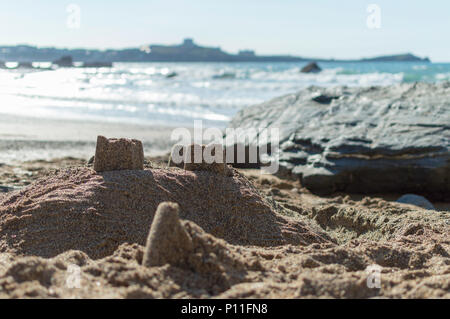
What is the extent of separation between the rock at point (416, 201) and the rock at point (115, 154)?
10.3 feet

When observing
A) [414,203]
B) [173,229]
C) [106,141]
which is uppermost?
[106,141]

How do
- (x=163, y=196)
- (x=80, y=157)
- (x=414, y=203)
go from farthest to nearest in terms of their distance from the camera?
(x=80, y=157) < (x=414, y=203) < (x=163, y=196)

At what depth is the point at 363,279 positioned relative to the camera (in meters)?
2.12

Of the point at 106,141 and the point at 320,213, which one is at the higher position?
the point at 106,141

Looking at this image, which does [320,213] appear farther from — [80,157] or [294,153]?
[80,157]

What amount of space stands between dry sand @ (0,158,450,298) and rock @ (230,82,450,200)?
1.40 metres

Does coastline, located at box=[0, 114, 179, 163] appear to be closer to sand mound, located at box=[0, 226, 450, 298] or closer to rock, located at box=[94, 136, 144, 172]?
rock, located at box=[94, 136, 144, 172]

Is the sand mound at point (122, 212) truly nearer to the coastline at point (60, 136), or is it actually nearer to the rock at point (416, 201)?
the rock at point (416, 201)

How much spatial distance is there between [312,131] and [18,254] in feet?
15.1

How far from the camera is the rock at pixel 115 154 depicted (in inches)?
127

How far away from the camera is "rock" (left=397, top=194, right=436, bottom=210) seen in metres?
5.04

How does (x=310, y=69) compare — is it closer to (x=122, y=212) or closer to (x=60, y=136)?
(x=60, y=136)

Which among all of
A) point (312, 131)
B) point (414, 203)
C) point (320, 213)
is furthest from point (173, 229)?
point (312, 131)

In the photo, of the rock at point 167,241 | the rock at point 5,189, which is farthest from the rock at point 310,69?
the rock at point 167,241
